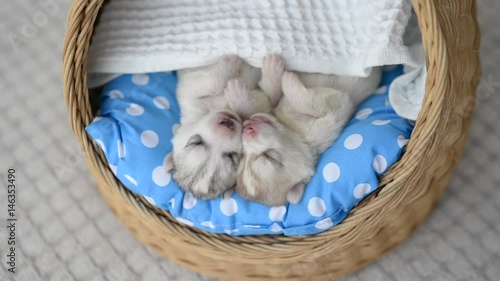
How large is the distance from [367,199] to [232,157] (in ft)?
1.14

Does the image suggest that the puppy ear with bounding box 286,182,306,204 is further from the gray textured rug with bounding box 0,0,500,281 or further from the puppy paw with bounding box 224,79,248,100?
the gray textured rug with bounding box 0,0,500,281

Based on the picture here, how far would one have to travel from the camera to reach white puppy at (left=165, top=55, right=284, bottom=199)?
1.39 metres

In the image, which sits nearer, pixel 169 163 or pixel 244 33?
pixel 169 163

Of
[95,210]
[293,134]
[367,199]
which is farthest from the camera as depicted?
[95,210]

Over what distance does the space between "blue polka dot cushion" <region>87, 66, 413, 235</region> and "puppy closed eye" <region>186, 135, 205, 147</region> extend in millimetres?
112

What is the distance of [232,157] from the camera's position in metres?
1.41

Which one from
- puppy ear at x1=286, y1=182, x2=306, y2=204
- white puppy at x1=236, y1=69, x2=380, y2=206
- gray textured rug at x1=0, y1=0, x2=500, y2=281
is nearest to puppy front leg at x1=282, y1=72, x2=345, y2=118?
white puppy at x1=236, y1=69, x2=380, y2=206

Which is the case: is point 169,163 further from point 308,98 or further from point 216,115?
point 308,98

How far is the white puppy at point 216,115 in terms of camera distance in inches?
54.8

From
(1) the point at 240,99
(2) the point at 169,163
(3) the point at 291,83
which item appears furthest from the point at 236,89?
(2) the point at 169,163

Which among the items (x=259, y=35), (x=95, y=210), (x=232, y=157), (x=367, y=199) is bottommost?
(x=95, y=210)

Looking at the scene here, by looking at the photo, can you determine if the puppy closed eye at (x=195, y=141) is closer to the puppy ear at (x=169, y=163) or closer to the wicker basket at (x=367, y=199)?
the puppy ear at (x=169, y=163)

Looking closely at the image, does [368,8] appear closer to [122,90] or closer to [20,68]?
[122,90]

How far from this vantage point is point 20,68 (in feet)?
6.85
